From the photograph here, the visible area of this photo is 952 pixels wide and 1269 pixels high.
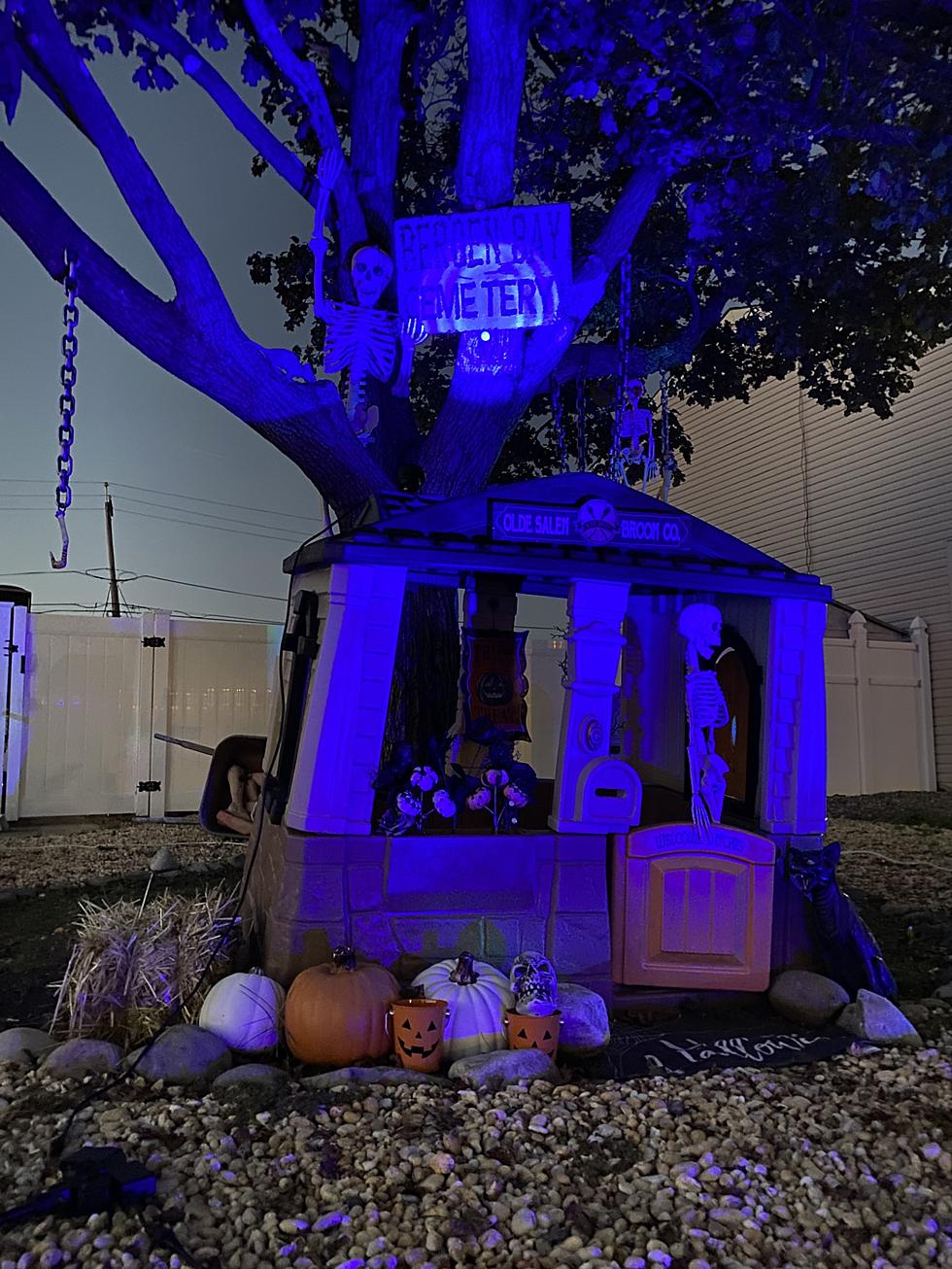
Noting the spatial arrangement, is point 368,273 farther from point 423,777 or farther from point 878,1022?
point 878,1022

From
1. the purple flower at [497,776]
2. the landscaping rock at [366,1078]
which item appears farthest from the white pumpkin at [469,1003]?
the purple flower at [497,776]

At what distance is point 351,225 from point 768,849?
16.1 ft

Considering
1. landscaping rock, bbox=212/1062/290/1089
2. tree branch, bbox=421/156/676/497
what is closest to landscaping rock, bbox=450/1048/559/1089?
landscaping rock, bbox=212/1062/290/1089

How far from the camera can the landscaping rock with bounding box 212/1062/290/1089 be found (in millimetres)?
3252

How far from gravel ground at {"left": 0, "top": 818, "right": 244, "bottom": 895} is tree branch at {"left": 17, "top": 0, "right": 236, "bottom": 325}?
4.50 meters

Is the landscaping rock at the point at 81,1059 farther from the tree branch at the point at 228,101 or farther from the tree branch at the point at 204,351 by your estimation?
the tree branch at the point at 228,101

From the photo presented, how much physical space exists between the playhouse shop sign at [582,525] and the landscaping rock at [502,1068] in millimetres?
2244

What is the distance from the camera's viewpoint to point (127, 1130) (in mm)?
2883

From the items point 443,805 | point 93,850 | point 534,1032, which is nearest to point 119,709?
point 93,850

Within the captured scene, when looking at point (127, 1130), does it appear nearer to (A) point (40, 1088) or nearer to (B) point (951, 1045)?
(A) point (40, 1088)

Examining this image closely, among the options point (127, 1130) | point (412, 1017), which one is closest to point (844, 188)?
point (412, 1017)

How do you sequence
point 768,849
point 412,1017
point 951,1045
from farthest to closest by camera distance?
1. point 768,849
2. point 951,1045
3. point 412,1017

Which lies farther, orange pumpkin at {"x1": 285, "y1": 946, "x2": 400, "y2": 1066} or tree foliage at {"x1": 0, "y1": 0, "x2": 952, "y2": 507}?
tree foliage at {"x1": 0, "y1": 0, "x2": 952, "y2": 507}

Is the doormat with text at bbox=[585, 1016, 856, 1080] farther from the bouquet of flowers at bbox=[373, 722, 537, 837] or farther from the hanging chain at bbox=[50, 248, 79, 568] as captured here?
the hanging chain at bbox=[50, 248, 79, 568]
